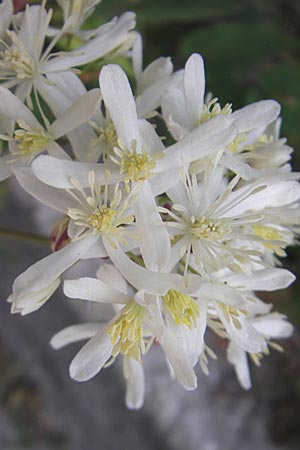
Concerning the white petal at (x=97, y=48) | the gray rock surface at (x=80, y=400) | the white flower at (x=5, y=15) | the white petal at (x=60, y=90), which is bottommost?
the gray rock surface at (x=80, y=400)

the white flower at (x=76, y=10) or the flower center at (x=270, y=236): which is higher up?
the white flower at (x=76, y=10)

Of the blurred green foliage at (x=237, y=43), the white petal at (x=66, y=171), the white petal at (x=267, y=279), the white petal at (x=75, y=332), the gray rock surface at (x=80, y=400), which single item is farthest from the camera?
the gray rock surface at (x=80, y=400)

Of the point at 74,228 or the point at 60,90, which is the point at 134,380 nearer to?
the point at 74,228

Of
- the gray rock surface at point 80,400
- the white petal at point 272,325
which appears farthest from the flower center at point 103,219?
the gray rock surface at point 80,400

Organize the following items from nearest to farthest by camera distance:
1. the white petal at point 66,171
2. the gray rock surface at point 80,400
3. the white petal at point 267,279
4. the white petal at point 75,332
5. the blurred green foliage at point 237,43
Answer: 1. the white petal at point 66,171
2. the white petal at point 267,279
3. the white petal at point 75,332
4. the blurred green foliage at point 237,43
5. the gray rock surface at point 80,400

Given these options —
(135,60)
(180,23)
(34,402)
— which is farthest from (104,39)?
(34,402)

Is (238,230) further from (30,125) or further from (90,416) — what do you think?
(90,416)

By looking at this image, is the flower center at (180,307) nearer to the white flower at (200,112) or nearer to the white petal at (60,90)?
the white flower at (200,112)

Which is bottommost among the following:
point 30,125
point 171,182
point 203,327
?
point 203,327
